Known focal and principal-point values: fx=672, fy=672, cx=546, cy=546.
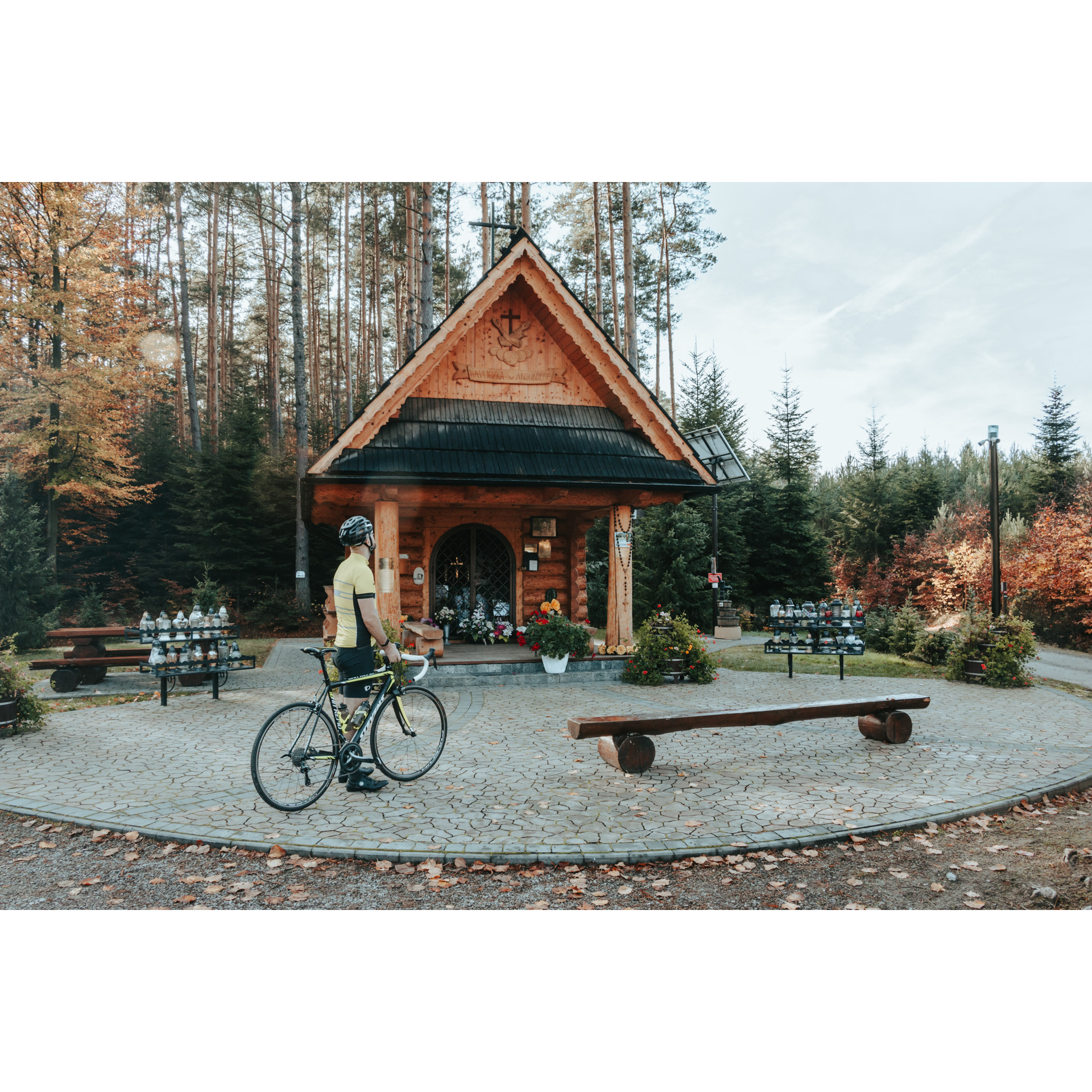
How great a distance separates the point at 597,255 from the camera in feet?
73.9

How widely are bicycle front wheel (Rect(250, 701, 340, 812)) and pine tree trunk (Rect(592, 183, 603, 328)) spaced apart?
19474 millimetres

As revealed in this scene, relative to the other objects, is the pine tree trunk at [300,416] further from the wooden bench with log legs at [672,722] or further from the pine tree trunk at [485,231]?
the wooden bench with log legs at [672,722]

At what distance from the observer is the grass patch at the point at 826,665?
12.3m

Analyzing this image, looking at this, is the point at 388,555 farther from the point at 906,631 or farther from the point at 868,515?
the point at 868,515

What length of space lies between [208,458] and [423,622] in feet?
48.2

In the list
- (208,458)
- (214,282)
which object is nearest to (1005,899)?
(208,458)

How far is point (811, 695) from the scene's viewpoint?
9.84 meters

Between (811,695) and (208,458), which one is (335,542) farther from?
(811,695)

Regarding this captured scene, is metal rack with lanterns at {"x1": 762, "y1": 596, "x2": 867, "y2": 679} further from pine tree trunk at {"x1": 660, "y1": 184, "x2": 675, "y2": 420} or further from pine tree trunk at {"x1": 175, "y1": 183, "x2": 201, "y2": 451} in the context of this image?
pine tree trunk at {"x1": 175, "y1": 183, "x2": 201, "y2": 451}

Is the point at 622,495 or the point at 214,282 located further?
the point at 214,282

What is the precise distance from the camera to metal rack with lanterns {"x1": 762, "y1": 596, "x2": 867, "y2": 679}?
39.1ft

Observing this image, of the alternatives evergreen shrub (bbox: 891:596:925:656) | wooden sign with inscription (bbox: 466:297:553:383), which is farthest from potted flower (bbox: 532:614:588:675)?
evergreen shrub (bbox: 891:596:925:656)

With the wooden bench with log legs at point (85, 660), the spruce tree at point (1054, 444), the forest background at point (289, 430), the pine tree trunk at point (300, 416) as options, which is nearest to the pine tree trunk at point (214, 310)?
the forest background at point (289, 430)

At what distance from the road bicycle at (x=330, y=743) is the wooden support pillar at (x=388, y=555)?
4328 mm
